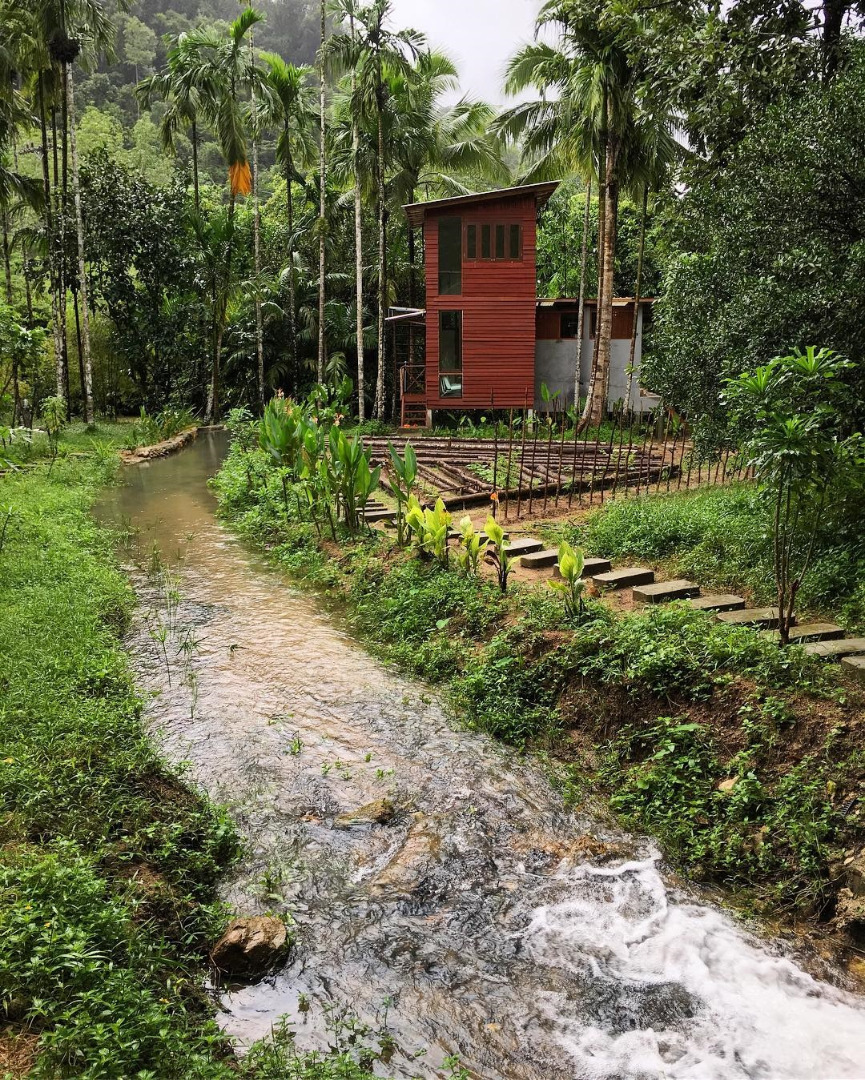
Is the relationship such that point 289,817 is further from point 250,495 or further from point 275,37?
point 275,37

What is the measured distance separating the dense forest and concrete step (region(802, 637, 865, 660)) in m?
3.72

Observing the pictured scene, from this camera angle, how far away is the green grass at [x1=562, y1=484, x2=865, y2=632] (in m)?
7.16

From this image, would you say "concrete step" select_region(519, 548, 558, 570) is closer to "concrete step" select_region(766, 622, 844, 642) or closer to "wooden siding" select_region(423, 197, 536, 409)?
"concrete step" select_region(766, 622, 844, 642)

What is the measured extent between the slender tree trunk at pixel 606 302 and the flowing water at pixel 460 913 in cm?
1553

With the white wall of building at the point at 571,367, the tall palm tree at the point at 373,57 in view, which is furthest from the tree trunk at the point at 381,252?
the white wall of building at the point at 571,367

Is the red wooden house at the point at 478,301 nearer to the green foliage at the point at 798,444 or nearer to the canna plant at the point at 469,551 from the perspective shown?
the canna plant at the point at 469,551

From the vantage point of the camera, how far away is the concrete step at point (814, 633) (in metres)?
6.26

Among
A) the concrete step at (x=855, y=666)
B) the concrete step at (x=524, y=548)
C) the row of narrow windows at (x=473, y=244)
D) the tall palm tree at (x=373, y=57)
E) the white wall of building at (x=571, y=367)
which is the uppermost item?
the tall palm tree at (x=373, y=57)

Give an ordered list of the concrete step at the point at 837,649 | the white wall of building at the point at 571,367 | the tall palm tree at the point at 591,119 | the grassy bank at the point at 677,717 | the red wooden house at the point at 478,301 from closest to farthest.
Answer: the grassy bank at the point at 677,717, the concrete step at the point at 837,649, the tall palm tree at the point at 591,119, the red wooden house at the point at 478,301, the white wall of building at the point at 571,367

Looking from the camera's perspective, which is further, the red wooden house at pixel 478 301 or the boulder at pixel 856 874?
the red wooden house at pixel 478 301

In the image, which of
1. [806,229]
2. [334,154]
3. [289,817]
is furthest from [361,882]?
[334,154]

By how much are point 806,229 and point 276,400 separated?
11.6 meters

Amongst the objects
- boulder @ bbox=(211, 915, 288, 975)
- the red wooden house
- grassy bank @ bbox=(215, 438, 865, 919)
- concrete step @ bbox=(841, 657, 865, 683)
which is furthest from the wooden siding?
boulder @ bbox=(211, 915, 288, 975)

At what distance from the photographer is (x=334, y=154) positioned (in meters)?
27.1
